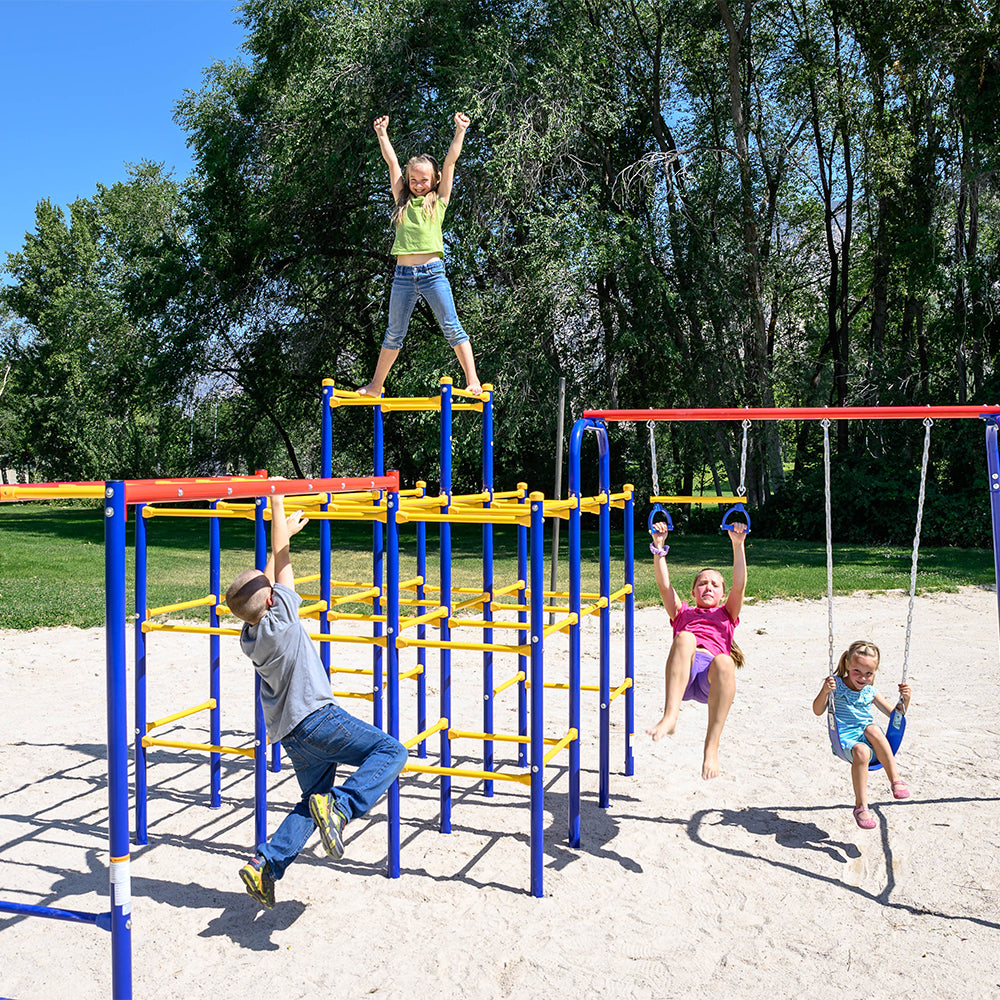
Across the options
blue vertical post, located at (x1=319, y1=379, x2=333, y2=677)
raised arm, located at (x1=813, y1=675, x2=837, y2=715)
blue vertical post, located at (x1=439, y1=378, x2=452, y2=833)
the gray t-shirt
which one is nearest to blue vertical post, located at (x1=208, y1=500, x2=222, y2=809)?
blue vertical post, located at (x1=319, y1=379, x2=333, y2=677)

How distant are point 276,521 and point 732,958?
228 centimetres

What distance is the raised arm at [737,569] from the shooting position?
4684 mm

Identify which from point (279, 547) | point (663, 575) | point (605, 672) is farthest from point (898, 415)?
point (279, 547)

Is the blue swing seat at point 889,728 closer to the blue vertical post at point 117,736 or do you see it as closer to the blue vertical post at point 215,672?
the blue vertical post at point 215,672

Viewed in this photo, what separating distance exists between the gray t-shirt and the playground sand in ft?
2.82

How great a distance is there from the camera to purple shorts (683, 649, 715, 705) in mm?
4863

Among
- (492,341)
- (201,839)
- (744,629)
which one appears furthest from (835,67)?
(201,839)

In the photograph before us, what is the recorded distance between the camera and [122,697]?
261 cm

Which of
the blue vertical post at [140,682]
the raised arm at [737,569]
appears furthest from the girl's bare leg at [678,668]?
the blue vertical post at [140,682]

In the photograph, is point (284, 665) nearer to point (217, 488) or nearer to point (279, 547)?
point (279, 547)

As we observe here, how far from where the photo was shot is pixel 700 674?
4.87 m

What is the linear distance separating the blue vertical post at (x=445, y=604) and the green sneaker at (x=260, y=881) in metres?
1.10

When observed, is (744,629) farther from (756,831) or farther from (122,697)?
(122,697)

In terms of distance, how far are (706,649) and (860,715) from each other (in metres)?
0.77
